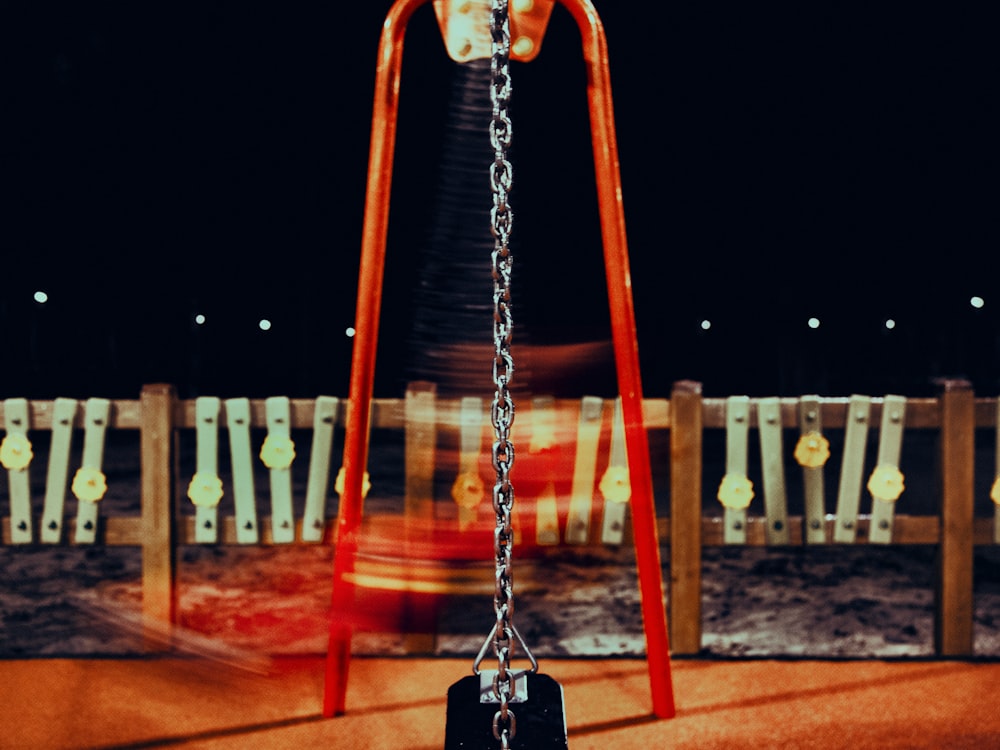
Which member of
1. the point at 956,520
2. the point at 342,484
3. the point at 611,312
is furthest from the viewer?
the point at 956,520

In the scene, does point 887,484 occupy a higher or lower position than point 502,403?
lower

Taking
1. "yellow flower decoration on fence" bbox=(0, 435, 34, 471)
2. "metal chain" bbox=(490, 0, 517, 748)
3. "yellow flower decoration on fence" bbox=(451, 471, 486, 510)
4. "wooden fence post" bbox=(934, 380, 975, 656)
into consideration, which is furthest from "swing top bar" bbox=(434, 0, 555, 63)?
"yellow flower decoration on fence" bbox=(0, 435, 34, 471)

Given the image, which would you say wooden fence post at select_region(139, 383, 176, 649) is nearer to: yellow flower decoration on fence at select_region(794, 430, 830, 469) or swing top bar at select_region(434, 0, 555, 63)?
swing top bar at select_region(434, 0, 555, 63)

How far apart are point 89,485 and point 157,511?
Result: 1.02ft

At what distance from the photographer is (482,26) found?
96.4 inches

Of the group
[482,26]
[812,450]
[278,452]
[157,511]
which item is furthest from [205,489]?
[812,450]

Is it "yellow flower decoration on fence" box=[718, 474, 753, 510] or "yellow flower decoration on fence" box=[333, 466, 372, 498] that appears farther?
"yellow flower decoration on fence" box=[718, 474, 753, 510]

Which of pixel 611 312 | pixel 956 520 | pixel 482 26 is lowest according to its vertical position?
pixel 956 520

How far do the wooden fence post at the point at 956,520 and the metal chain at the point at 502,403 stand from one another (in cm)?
233

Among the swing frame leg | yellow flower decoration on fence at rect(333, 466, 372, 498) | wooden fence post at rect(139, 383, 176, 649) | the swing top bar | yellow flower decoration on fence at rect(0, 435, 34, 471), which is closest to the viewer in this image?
the swing top bar

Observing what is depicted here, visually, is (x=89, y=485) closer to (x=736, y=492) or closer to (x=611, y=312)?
(x=611, y=312)

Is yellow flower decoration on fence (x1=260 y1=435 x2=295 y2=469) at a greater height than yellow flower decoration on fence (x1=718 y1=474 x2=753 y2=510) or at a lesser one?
greater

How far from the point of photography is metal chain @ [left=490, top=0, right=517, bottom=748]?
1.50 m

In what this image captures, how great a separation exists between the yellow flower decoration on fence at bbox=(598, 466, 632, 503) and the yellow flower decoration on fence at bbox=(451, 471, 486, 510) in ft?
1.60
